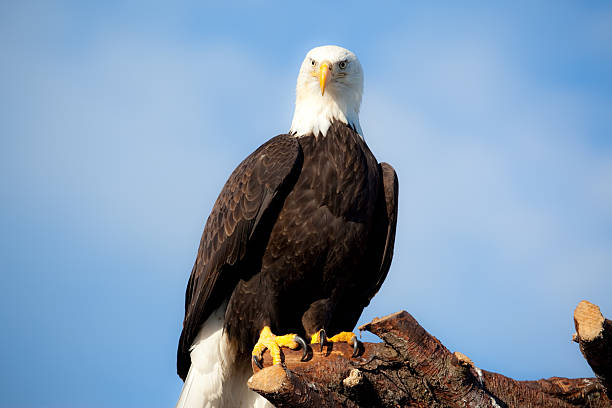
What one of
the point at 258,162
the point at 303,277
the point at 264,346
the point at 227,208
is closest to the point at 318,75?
the point at 258,162

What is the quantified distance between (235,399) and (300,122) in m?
2.25

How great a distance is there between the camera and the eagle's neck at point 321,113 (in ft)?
17.5

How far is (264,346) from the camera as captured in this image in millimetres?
4727

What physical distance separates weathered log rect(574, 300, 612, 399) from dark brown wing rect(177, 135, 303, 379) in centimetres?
212

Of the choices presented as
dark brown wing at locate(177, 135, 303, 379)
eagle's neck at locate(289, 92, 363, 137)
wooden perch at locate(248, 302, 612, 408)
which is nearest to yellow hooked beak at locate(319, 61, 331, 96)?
eagle's neck at locate(289, 92, 363, 137)

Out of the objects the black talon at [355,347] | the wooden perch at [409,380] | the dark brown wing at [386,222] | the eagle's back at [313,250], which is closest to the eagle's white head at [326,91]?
the eagle's back at [313,250]

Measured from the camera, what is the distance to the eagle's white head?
5.35 m

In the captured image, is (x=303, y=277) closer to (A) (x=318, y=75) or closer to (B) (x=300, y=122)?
(B) (x=300, y=122)

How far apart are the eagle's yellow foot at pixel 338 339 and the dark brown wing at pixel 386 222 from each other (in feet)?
2.23

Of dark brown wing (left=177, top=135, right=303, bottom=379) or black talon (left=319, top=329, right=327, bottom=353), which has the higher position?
dark brown wing (left=177, top=135, right=303, bottom=379)

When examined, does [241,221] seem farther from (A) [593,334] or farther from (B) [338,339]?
(A) [593,334]

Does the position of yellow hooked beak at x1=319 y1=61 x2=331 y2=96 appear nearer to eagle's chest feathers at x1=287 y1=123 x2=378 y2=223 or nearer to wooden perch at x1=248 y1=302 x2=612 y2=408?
eagle's chest feathers at x1=287 y1=123 x2=378 y2=223

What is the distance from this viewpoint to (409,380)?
4152mm

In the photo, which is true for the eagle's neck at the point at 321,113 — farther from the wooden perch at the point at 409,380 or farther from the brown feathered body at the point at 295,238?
the wooden perch at the point at 409,380
